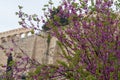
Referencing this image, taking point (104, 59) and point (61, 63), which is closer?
point (104, 59)

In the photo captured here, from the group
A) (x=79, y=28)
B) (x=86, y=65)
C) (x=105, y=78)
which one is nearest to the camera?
(x=105, y=78)

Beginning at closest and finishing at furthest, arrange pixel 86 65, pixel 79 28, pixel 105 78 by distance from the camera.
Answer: pixel 105 78, pixel 86 65, pixel 79 28

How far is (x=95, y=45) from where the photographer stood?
9469mm

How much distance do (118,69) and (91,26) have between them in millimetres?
1472

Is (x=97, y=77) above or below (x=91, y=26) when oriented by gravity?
below

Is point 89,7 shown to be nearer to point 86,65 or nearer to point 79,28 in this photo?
point 79,28

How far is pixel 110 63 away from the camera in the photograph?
8672 millimetres

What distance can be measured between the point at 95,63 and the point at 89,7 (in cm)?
187

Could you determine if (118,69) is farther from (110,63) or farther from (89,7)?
(89,7)

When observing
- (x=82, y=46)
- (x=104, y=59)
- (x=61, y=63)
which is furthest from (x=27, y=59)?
(x=104, y=59)

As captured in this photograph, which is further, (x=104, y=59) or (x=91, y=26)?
(x=91, y=26)

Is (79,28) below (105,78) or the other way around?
the other way around

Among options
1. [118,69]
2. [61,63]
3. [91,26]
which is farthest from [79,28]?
[118,69]

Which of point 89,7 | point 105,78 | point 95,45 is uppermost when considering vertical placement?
point 89,7
